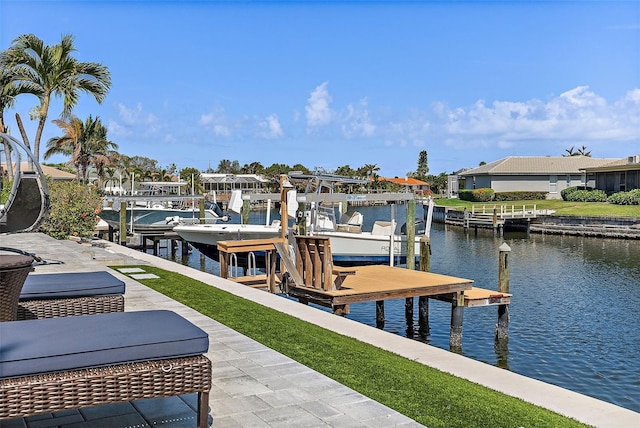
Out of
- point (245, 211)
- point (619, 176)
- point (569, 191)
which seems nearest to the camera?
point (245, 211)

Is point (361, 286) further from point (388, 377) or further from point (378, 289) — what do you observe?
point (388, 377)

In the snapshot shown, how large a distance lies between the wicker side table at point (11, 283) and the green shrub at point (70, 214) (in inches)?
663

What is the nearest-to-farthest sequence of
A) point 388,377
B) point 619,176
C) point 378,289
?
1. point 388,377
2. point 378,289
3. point 619,176

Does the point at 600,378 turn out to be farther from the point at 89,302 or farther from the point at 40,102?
the point at 40,102

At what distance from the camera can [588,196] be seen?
189ft

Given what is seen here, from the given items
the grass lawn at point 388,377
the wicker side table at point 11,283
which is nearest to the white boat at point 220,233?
the grass lawn at point 388,377

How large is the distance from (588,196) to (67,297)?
192 feet

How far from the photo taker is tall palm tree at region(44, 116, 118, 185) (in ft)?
154

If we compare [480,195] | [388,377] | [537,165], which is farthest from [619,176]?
[388,377]

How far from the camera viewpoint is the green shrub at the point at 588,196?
186 feet

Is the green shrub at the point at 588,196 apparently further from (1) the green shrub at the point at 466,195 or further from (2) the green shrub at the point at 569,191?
(1) the green shrub at the point at 466,195

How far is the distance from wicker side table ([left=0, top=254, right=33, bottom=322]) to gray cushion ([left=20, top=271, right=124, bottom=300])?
0.44 metres

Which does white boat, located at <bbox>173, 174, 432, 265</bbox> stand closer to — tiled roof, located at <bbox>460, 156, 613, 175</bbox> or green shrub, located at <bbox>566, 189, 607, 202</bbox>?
green shrub, located at <bbox>566, 189, 607, 202</bbox>

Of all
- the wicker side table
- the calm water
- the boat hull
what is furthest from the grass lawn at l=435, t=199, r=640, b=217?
the wicker side table
